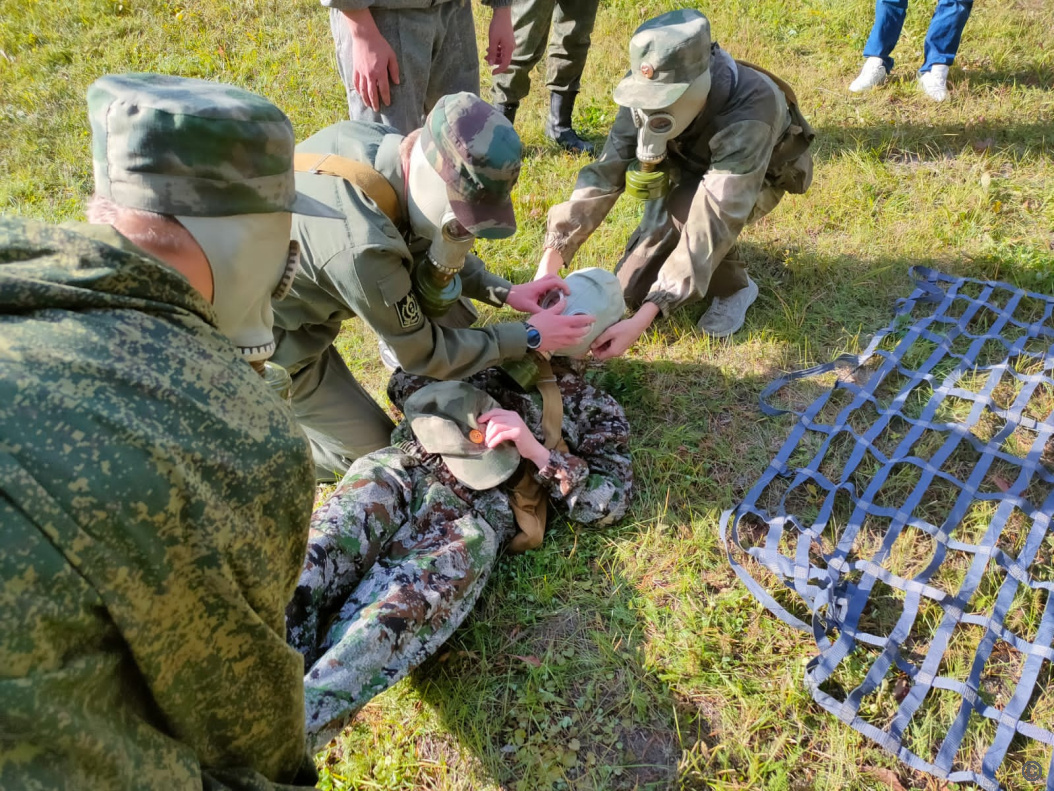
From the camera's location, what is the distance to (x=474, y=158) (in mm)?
2463

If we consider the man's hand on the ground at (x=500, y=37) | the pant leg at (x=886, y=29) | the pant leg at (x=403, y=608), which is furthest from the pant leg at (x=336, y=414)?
the pant leg at (x=886, y=29)

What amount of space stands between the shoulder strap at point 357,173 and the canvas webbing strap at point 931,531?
1891 mm

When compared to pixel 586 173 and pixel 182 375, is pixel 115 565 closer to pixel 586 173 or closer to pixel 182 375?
pixel 182 375

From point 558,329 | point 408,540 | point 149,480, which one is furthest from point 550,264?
point 149,480

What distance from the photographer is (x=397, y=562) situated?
2848 mm

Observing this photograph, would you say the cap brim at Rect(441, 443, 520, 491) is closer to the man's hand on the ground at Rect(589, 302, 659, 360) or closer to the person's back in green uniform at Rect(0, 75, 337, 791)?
the man's hand on the ground at Rect(589, 302, 659, 360)

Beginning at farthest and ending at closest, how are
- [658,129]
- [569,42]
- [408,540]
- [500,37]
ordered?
[569,42] → [500,37] → [658,129] → [408,540]

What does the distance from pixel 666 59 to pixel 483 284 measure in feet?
4.27

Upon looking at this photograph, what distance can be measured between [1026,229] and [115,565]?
526 cm

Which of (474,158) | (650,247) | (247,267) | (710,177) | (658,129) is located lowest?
(650,247)

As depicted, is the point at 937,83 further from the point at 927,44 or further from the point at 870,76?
the point at 870,76

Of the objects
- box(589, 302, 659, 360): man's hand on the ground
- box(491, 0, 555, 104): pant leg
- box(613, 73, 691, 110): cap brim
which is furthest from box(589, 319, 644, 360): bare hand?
box(491, 0, 555, 104): pant leg

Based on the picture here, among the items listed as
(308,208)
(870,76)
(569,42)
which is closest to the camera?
(308,208)

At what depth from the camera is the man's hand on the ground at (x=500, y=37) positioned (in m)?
4.35
